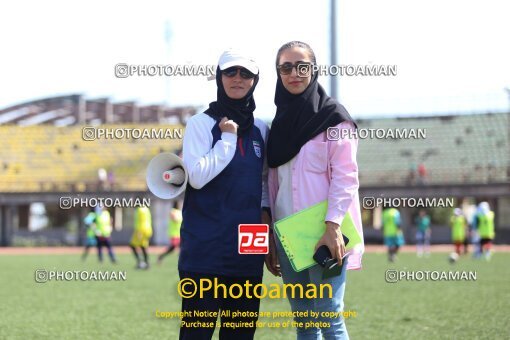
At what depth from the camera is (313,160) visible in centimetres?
455

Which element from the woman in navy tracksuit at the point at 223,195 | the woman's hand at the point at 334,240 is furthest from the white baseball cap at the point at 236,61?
the woman's hand at the point at 334,240

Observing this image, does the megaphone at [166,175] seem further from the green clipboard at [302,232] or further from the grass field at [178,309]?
the grass field at [178,309]

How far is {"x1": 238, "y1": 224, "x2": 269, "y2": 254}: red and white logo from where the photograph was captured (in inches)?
178

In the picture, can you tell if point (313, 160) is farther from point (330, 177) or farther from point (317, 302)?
point (317, 302)

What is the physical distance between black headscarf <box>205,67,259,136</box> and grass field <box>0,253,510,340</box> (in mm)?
3676

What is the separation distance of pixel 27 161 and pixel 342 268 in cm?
4359

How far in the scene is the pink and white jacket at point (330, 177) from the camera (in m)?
4.48

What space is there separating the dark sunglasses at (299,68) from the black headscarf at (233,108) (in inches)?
5.8

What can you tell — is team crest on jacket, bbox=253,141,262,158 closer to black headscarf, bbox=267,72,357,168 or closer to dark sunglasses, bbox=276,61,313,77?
black headscarf, bbox=267,72,357,168

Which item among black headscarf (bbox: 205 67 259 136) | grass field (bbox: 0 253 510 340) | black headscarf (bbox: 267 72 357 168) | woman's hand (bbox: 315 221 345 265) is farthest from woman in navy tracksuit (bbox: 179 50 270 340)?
grass field (bbox: 0 253 510 340)

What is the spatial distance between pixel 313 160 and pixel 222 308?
0.94 m

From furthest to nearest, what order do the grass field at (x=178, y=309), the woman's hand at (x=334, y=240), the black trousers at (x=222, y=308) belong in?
the grass field at (x=178, y=309) < the black trousers at (x=222, y=308) < the woman's hand at (x=334, y=240)

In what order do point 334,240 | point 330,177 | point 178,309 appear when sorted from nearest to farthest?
point 334,240, point 330,177, point 178,309

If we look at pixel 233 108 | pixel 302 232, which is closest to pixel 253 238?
pixel 302 232
